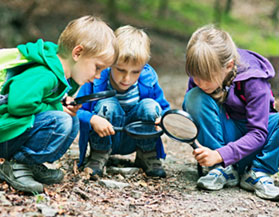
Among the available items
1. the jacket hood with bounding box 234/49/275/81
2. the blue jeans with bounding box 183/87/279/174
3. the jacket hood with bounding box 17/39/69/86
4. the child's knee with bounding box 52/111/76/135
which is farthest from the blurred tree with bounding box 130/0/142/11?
the child's knee with bounding box 52/111/76/135

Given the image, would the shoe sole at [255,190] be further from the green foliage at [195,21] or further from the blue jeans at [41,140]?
the green foliage at [195,21]

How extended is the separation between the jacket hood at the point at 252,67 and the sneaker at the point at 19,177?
5.39 ft

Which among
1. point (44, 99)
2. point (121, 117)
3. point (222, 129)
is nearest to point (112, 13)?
point (121, 117)

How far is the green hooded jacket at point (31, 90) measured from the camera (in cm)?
229

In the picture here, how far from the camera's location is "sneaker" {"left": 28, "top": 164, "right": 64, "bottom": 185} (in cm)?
263

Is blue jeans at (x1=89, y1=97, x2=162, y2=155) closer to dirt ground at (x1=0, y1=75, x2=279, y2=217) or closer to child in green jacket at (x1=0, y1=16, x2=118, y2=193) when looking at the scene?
dirt ground at (x1=0, y1=75, x2=279, y2=217)

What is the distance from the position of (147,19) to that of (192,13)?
326 cm

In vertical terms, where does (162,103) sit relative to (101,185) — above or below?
above

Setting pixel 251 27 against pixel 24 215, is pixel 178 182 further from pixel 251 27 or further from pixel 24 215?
pixel 251 27

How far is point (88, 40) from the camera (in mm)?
2594

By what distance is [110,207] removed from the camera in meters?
2.43

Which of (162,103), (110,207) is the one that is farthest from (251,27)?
(110,207)

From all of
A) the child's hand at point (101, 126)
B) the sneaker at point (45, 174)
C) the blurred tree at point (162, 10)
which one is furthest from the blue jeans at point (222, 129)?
the blurred tree at point (162, 10)

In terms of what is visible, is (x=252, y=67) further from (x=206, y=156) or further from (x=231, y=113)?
(x=206, y=156)
